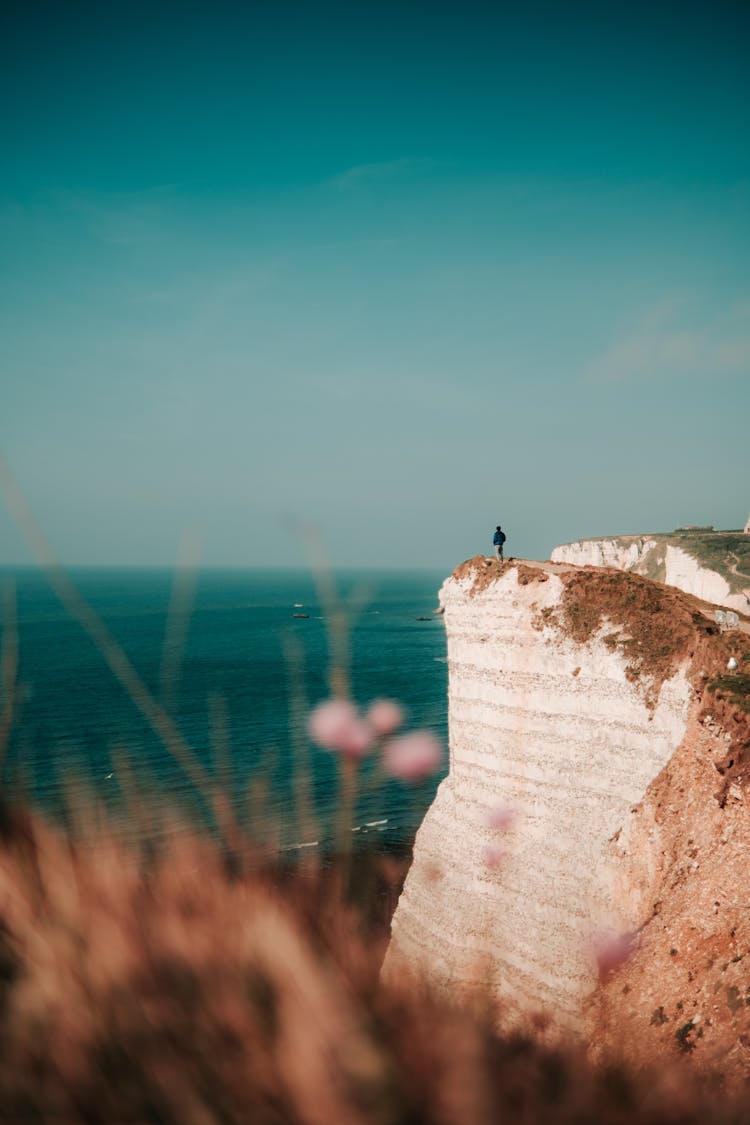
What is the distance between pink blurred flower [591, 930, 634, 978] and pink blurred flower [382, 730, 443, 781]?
40.8 ft

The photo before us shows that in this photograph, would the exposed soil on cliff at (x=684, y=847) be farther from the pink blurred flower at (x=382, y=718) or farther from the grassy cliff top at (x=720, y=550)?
the grassy cliff top at (x=720, y=550)

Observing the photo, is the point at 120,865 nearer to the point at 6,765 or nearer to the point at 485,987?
the point at 6,765

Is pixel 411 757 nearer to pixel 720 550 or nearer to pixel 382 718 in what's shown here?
pixel 382 718

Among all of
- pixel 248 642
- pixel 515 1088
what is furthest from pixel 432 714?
pixel 515 1088

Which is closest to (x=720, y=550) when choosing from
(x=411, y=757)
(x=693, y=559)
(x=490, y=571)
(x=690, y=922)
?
(x=693, y=559)

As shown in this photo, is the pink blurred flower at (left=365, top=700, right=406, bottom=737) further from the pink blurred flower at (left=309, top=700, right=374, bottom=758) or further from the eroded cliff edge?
the eroded cliff edge

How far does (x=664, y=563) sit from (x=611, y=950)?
40.6 metres

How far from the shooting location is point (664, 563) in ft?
162

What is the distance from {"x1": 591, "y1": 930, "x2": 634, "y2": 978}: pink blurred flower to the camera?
42.1ft

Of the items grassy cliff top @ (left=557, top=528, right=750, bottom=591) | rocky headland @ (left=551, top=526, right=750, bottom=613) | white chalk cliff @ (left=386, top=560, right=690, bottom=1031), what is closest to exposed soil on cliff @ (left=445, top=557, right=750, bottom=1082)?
white chalk cliff @ (left=386, top=560, right=690, bottom=1031)

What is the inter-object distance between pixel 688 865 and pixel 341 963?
1223cm

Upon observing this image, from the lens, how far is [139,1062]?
163 cm

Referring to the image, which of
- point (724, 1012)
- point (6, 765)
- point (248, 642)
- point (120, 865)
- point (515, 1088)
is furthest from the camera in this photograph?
point (248, 642)

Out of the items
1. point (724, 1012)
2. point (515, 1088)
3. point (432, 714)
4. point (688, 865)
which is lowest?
point (432, 714)
